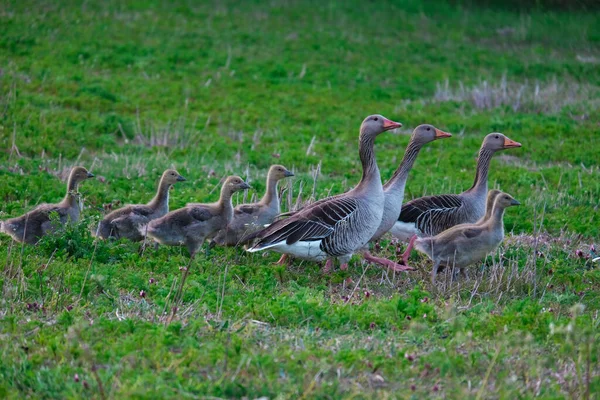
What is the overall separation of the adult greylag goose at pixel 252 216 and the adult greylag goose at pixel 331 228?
0.78 meters

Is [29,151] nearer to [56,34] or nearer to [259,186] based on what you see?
[259,186]

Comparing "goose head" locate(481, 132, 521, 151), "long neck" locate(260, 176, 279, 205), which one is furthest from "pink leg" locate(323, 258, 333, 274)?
"goose head" locate(481, 132, 521, 151)

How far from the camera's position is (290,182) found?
502 inches

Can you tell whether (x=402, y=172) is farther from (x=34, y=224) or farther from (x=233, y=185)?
(x=34, y=224)

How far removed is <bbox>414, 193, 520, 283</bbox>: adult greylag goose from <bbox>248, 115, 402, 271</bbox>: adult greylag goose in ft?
2.29

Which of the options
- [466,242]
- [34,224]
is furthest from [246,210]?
[466,242]

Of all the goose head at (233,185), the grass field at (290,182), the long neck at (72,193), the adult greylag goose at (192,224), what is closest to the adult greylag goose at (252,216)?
the adult greylag goose at (192,224)

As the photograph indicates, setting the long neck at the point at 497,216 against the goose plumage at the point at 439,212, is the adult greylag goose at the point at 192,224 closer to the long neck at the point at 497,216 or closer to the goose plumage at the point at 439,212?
the goose plumage at the point at 439,212

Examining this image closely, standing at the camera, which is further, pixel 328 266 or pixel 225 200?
pixel 225 200

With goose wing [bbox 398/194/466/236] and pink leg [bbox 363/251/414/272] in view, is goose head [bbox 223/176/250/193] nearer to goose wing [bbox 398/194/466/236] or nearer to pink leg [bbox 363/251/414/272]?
pink leg [bbox 363/251/414/272]

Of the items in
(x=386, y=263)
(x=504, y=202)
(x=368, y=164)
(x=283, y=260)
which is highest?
(x=368, y=164)

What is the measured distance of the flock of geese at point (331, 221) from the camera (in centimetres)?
1017

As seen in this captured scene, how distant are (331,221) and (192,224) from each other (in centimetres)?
180

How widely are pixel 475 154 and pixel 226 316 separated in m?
9.79
